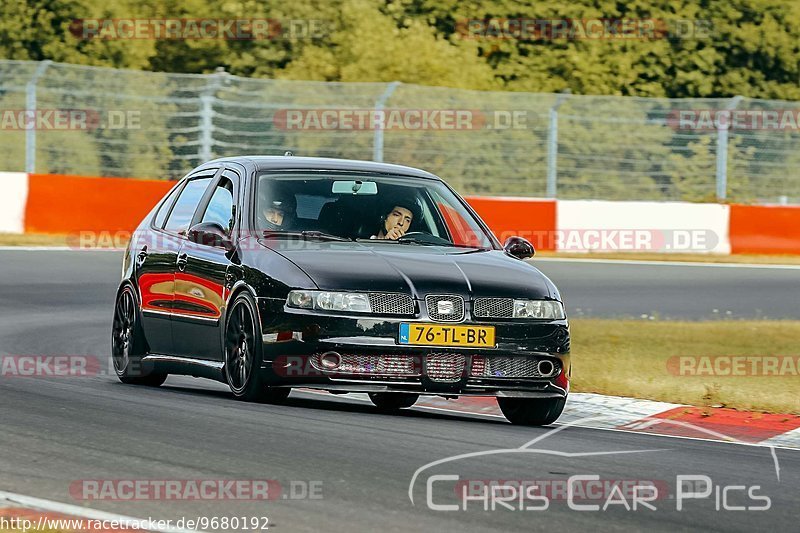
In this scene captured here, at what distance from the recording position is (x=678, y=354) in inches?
582

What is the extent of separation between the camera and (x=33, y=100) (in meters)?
25.2

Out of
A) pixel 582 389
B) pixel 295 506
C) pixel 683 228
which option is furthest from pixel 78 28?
pixel 295 506

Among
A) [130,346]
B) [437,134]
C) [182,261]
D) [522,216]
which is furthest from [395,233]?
[437,134]

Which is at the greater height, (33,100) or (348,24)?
(348,24)

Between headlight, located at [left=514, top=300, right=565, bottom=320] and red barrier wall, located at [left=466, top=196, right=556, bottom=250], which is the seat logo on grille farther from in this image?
red barrier wall, located at [left=466, top=196, right=556, bottom=250]

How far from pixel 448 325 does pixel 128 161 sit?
18257 mm

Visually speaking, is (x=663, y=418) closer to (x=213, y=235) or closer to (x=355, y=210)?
(x=355, y=210)

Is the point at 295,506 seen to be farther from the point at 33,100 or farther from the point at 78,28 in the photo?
the point at 78,28

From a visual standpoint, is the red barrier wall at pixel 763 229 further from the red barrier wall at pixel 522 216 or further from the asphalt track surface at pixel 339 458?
the asphalt track surface at pixel 339 458

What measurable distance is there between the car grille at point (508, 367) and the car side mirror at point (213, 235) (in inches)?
67.1

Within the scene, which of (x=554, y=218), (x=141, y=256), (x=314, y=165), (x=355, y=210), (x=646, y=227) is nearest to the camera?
(x=355, y=210)

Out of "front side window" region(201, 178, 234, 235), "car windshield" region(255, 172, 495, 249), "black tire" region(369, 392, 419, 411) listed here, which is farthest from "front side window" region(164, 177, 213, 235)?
"black tire" region(369, 392, 419, 411)

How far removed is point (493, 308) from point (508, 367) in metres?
0.34

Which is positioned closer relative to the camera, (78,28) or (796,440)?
(796,440)
